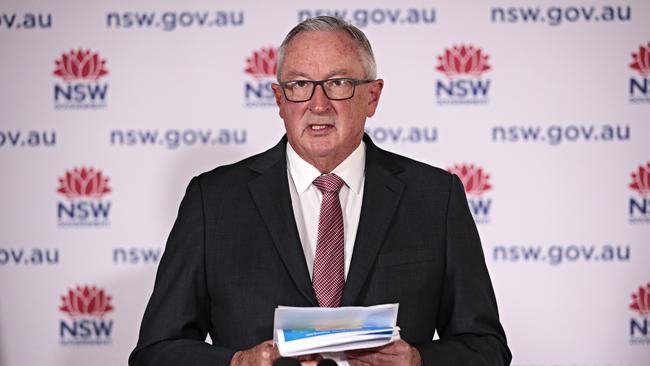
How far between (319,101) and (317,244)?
1.18ft

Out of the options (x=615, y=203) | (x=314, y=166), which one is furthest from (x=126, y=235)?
(x=615, y=203)

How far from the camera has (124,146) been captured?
3854 millimetres

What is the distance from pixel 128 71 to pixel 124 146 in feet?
1.17

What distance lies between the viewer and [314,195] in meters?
2.16

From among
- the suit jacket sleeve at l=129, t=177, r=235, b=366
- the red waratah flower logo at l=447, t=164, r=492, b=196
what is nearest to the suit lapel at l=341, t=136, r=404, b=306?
the suit jacket sleeve at l=129, t=177, r=235, b=366

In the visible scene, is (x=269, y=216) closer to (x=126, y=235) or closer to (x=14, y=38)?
(x=126, y=235)

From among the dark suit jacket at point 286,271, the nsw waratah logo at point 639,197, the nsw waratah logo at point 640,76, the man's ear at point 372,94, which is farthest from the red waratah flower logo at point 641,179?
the man's ear at point 372,94

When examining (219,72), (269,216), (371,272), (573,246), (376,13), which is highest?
(376,13)

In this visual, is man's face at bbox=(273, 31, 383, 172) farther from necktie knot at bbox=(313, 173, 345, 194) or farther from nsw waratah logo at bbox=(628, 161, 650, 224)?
nsw waratah logo at bbox=(628, 161, 650, 224)

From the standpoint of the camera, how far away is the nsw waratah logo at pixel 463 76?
3.83 m

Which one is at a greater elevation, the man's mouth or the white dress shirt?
the man's mouth

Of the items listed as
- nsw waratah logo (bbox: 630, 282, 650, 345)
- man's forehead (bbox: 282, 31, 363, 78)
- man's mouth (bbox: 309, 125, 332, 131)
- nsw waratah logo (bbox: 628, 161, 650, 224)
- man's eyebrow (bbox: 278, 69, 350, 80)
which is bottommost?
nsw waratah logo (bbox: 630, 282, 650, 345)

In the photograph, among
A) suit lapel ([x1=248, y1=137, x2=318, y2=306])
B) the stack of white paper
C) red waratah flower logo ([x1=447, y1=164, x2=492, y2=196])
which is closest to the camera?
the stack of white paper

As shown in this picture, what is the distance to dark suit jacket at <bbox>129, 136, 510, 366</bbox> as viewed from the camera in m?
2.03
